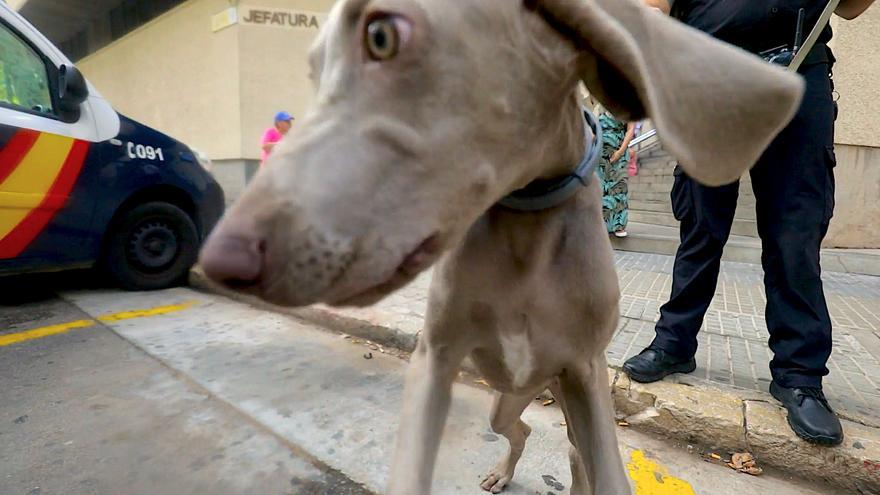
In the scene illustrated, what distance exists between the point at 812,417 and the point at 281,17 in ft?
30.2

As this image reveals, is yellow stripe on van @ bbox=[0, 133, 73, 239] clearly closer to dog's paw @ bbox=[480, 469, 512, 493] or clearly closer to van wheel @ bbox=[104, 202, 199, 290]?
van wheel @ bbox=[104, 202, 199, 290]

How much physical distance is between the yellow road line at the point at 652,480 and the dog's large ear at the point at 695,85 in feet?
5.21

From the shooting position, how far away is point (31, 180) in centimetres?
379

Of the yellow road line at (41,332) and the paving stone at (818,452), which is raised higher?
the paving stone at (818,452)

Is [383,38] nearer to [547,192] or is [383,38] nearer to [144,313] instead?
[547,192]

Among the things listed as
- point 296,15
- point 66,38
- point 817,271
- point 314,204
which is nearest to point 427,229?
point 314,204

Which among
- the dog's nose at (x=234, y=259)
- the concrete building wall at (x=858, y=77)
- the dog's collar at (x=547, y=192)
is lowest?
the dog's nose at (x=234, y=259)

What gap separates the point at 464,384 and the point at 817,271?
183cm

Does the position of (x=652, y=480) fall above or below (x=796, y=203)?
below

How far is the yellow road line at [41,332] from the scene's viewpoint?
3586 mm

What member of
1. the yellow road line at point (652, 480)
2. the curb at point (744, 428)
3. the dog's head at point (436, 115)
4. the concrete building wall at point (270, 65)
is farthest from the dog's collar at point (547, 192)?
the concrete building wall at point (270, 65)

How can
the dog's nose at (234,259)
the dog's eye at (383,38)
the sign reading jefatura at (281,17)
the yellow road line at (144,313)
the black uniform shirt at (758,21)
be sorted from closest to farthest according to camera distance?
the dog's nose at (234,259) → the dog's eye at (383,38) → the black uniform shirt at (758,21) → the yellow road line at (144,313) → the sign reading jefatura at (281,17)

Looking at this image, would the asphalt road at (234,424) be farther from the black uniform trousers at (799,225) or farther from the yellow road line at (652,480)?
the black uniform trousers at (799,225)

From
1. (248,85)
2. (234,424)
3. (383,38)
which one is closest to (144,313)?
(234,424)
